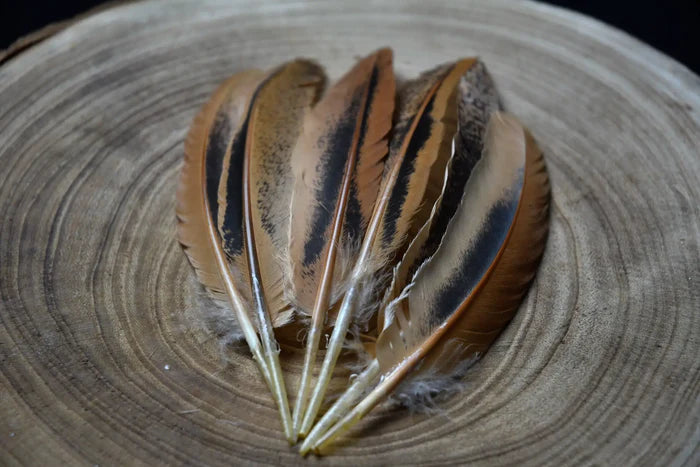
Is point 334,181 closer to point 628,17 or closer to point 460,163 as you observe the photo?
point 460,163

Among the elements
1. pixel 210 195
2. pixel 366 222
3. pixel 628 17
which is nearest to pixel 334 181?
pixel 366 222

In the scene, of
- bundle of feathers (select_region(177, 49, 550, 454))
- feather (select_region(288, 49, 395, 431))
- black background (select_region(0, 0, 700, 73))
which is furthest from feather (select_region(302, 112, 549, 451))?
black background (select_region(0, 0, 700, 73))

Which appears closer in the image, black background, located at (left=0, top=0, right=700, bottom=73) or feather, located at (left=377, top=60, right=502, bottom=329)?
feather, located at (left=377, top=60, right=502, bottom=329)

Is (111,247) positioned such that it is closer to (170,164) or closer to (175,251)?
(175,251)

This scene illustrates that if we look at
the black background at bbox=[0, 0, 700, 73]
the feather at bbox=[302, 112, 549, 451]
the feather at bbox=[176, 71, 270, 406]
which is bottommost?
the feather at bbox=[302, 112, 549, 451]

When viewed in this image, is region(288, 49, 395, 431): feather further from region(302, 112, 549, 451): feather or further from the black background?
the black background

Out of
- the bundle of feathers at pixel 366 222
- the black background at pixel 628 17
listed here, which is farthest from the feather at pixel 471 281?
the black background at pixel 628 17

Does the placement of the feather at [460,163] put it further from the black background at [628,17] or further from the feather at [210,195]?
the black background at [628,17]
